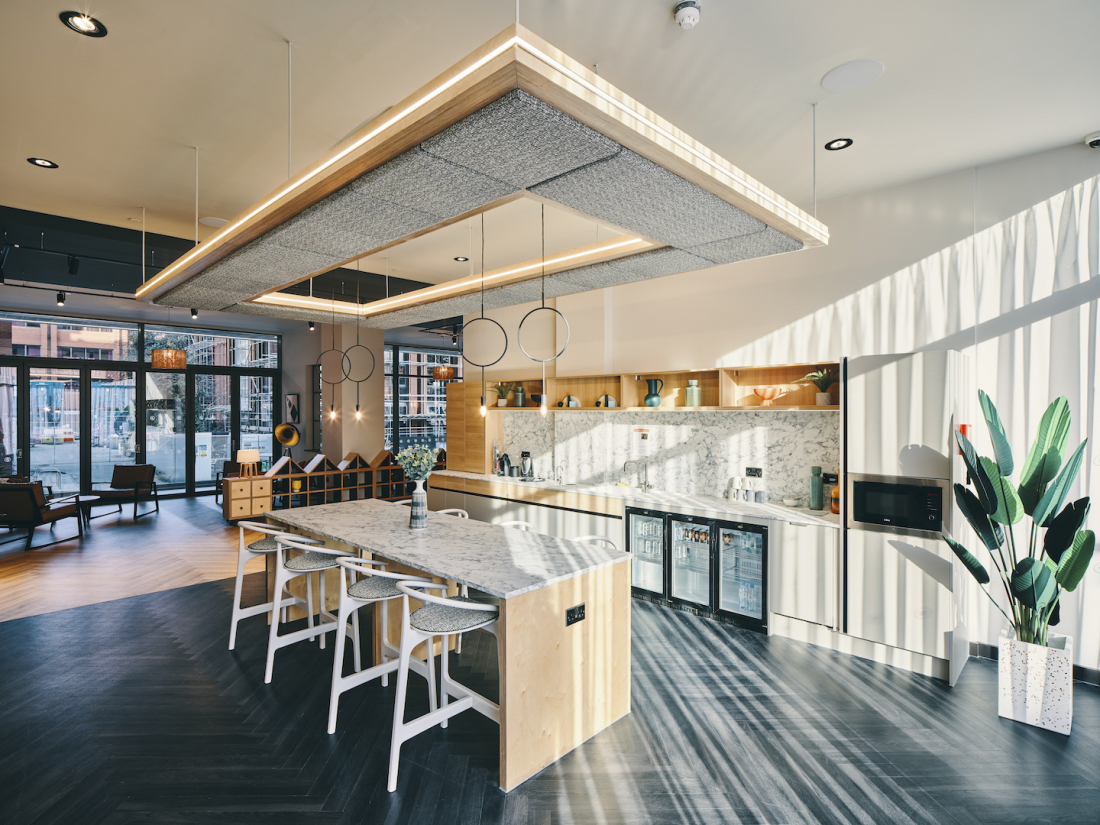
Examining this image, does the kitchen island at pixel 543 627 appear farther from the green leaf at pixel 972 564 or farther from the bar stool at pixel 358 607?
the green leaf at pixel 972 564

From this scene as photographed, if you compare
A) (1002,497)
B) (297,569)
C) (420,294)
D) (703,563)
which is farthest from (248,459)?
(1002,497)

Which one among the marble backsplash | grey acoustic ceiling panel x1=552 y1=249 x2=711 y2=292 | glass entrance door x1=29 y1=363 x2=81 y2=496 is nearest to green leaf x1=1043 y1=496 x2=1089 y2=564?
the marble backsplash

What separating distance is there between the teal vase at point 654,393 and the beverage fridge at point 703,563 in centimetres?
102

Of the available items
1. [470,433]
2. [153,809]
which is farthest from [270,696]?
[470,433]

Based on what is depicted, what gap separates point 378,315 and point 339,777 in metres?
4.28

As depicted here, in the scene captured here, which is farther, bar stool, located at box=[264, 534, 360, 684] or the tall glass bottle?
the tall glass bottle

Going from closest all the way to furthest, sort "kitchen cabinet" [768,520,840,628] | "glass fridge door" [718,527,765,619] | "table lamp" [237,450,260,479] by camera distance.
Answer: "kitchen cabinet" [768,520,840,628], "glass fridge door" [718,527,765,619], "table lamp" [237,450,260,479]

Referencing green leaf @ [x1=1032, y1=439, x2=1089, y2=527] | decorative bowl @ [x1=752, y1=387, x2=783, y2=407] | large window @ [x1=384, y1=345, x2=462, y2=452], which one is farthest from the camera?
large window @ [x1=384, y1=345, x2=462, y2=452]

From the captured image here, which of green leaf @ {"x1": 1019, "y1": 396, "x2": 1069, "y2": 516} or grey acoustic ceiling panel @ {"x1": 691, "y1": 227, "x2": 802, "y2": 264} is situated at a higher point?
grey acoustic ceiling panel @ {"x1": 691, "y1": 227, "x2": 802, "y2": 264}

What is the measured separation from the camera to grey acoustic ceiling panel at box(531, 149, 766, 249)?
2201 mm

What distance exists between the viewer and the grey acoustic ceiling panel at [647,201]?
86.7 inches

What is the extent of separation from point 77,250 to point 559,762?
6.03 m

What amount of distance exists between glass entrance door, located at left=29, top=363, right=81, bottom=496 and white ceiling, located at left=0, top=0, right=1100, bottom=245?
6.84 metres

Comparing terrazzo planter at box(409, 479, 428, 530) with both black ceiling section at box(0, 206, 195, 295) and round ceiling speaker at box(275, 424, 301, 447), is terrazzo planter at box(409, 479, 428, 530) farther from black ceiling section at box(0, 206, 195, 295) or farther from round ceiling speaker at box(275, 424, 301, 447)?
round ceiling speaker at box(275, 424, 301, 447)
